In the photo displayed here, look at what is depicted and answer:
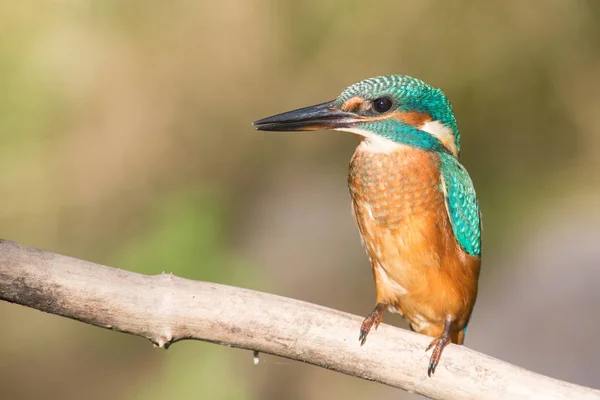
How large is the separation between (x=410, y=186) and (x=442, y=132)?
0.21 meters

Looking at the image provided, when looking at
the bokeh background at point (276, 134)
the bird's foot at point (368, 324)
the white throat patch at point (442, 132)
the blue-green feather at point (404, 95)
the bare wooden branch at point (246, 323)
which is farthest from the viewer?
the bokeh background at point (276, 134)

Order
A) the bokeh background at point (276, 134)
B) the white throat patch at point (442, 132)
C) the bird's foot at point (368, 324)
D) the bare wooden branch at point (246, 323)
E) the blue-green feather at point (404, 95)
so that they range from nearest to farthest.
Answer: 1. the bare wooden branch at point (246, 323)
2. the bird's foot at point (368, 324)
3. the blue-green feather at point (404, 95)
4. the white throat patch at point (442, 132)
5. the bokeh background at point (276, 134)

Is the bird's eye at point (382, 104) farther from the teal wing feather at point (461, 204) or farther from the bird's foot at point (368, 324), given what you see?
the bird's foot at point (368, 324)

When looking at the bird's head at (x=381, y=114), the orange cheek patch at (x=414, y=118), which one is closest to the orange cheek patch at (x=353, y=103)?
the bird's head at (x=381, y=114)

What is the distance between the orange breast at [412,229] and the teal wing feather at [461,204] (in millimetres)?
24

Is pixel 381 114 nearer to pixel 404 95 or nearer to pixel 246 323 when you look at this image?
pixel 404 95

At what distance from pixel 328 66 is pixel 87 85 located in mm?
1525

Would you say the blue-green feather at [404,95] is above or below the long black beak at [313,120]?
above

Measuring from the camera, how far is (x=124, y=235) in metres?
4.52

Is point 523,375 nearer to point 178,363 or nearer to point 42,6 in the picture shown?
point 178,363

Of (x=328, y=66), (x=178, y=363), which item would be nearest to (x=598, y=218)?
(x=328, y=66)

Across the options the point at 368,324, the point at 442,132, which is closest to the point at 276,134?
the point at 442,132

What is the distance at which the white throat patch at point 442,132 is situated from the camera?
7.68 ft

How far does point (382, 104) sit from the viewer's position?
225 cm
